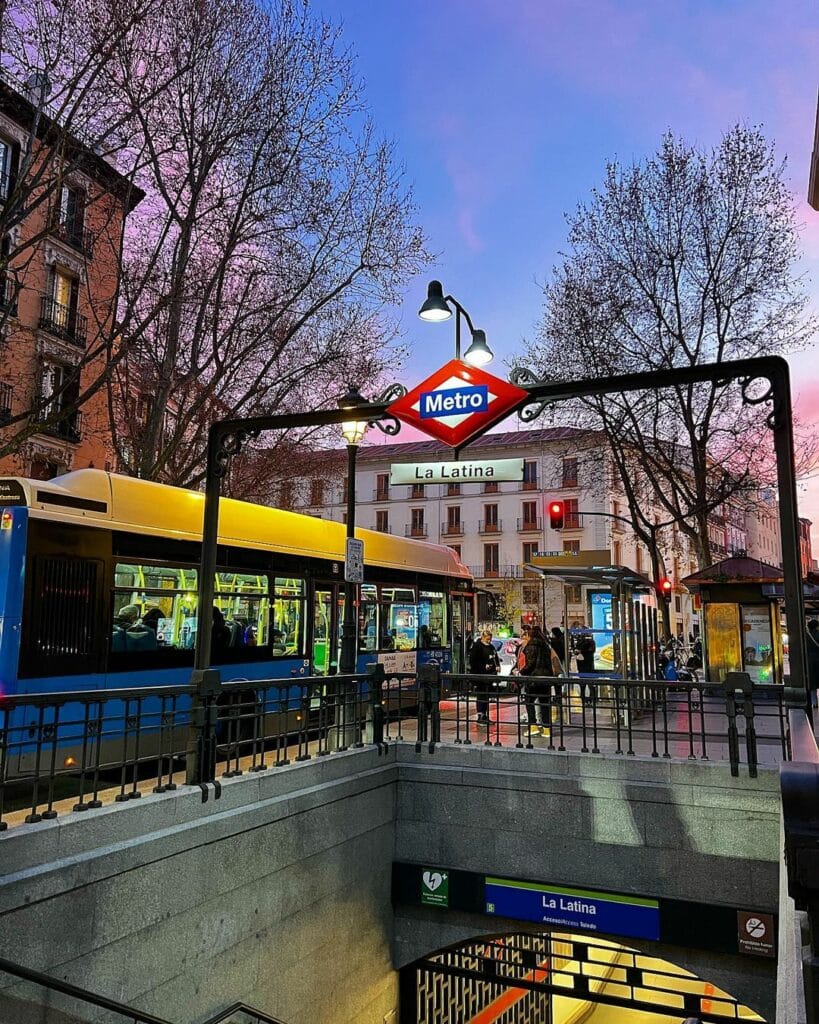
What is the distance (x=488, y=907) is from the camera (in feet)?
30.3

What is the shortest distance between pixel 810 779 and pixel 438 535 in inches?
2484

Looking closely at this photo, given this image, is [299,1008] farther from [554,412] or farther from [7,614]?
[554,412]

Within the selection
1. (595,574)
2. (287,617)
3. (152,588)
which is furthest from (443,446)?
(152,588)

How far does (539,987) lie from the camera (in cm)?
915

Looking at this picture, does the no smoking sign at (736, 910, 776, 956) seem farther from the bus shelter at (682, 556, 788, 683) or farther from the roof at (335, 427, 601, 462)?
the roof at (335, 427, 601, 462)

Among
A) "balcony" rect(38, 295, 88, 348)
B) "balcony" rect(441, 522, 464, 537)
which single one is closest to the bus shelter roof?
"balcony" rect(38, 295, 88, 348)

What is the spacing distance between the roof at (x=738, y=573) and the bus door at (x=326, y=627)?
909cm

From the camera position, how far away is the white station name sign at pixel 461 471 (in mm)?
7555

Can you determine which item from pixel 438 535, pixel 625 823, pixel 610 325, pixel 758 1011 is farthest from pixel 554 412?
pixel 438 535

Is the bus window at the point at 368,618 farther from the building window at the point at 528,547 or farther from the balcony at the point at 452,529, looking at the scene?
the balcony at the point at 452,529

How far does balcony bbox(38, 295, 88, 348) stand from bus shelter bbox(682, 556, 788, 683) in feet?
70.7

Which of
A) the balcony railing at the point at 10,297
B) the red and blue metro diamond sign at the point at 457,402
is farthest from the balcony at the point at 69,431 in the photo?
the red and blue metro diamond sign at the point at 457,402

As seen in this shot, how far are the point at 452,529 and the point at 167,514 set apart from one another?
54269mm

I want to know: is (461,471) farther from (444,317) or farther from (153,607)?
(153,607)
